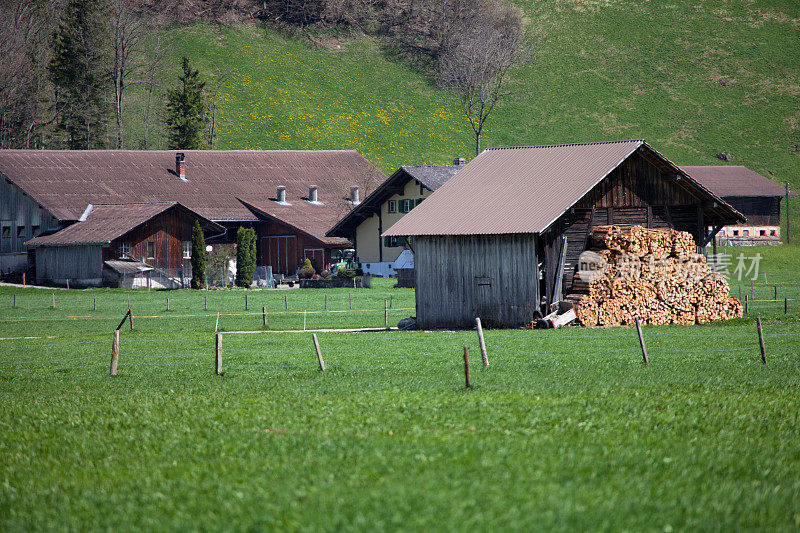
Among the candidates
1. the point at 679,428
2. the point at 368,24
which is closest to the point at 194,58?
the point at 368,24

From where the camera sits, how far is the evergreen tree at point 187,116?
9388 centimetres

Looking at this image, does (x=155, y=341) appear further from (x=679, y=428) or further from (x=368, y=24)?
(x=368, y=24)

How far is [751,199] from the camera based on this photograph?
8862cm

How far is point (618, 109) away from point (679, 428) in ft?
346

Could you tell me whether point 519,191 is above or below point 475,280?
above

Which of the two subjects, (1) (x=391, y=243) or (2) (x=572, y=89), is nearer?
(1) (x=391, y=243)

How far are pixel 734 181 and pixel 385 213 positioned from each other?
140 ft

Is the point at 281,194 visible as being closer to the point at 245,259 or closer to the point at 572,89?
the point at 245,259

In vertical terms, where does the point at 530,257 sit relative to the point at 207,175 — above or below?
below

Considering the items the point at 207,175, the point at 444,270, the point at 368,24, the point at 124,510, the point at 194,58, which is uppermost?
the point at 368,24

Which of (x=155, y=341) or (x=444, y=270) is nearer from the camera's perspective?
(x=155, y=341)

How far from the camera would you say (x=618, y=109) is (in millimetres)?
113000

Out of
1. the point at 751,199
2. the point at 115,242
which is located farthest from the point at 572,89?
the point at 115,242

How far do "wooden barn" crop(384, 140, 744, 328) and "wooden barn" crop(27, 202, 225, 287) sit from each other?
31605 millimetres
